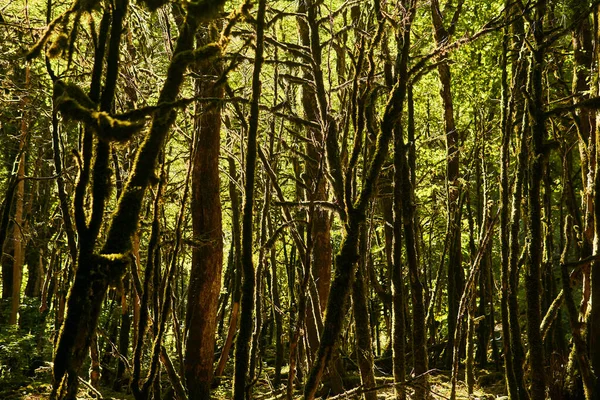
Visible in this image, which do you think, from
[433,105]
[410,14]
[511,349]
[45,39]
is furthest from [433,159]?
[45,39]

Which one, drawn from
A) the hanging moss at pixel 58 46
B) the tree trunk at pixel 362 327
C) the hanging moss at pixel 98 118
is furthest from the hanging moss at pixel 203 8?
the tree trunk at pixel 362 327

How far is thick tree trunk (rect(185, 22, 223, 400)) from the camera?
30.8 ft

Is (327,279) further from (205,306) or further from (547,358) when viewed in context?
(547,358)

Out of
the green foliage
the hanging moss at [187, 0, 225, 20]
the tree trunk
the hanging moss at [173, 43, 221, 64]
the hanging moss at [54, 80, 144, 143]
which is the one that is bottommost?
the green foliage

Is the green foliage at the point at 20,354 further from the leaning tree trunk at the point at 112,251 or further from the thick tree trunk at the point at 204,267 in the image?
the leaning tree trunk at the point at 112,251

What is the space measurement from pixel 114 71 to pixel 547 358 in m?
10.7

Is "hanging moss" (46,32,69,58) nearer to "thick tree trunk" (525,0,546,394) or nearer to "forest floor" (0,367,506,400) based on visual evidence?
"thick tree trunk" (525,0,546,394)

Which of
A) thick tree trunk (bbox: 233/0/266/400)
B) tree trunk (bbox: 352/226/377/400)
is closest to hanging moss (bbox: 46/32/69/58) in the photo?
thick tree trunk (bbox: 233/0/266/400)

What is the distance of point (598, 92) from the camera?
7508mm

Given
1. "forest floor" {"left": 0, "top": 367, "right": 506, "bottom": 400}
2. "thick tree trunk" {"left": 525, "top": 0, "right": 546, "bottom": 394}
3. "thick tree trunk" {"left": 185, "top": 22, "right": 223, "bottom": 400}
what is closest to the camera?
"thick tree trunk" {"left": 525, "top": 0, "right": 546, "bottom": 394}

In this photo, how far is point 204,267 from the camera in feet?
31.6

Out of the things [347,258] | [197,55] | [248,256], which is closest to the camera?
[197,55]

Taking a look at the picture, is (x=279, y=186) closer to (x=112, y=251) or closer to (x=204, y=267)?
(x=204, y=267)

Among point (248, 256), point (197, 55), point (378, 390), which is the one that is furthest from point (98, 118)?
point (378, 390)
